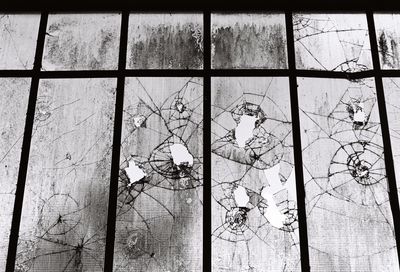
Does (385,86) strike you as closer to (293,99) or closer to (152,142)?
(293,99)

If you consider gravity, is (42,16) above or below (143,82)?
above

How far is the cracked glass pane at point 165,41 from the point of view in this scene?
8.81 feet

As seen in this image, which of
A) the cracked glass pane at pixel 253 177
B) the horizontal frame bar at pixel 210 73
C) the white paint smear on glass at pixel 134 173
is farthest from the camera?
the horizontal frame bar at pixel 210 73

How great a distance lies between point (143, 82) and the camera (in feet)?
Result: 8.64

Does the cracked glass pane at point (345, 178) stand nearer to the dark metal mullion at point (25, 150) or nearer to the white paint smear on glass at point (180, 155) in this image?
the white paint smear on glass at point (180, 155)

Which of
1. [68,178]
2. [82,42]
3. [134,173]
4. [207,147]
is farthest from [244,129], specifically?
[82,42]

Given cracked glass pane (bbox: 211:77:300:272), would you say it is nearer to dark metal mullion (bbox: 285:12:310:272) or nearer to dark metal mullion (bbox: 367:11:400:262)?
dark metal mullion (bbox: 285:12:310:272)

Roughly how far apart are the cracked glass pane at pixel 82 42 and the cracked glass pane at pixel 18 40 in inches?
3.2

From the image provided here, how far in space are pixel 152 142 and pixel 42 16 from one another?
1.01m

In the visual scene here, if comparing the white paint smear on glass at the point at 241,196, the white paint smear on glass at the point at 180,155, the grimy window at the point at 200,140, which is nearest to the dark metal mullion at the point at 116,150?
the grimy window at the point at 200,140

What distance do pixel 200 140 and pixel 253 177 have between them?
1.07 ft

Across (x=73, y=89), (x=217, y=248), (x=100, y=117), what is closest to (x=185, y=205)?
(x=217, y=248)

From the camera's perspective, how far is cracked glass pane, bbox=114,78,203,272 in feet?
7.63

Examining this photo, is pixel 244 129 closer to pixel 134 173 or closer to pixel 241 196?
pixel 241 196
